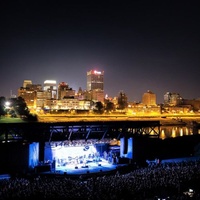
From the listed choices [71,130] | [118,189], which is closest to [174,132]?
[71,130]

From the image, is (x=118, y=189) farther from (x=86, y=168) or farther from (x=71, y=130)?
(x=71, y=130)

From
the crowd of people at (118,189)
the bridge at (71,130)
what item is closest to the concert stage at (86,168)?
the bridge at (71,130)

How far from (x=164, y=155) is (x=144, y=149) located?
417cm

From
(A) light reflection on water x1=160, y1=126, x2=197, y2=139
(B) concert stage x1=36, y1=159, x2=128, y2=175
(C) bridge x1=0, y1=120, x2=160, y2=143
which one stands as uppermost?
(C) bridge x1=0, y1=120, x2=160, y2=143

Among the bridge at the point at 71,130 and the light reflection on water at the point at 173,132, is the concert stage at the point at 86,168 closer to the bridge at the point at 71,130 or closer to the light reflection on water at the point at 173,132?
the bridge at the point at 71,130

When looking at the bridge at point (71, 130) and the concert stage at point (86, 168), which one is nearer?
the concert stage at point (86, 168)

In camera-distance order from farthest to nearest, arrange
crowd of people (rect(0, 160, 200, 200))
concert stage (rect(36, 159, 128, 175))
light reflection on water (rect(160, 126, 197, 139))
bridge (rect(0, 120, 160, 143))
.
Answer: light reflection on water (rect(160, 126, 197, 139)), bridge (rect(0, 120, 160, 143)), concert stage (rect(36, 159, 128, 175)), crowd of people (rect(0, 160, 200, 200))

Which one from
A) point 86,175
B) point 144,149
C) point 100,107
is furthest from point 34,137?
point 100,107

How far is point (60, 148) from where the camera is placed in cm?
3073

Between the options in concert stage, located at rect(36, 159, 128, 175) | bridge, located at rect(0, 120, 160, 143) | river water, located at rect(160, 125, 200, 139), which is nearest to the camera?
concert stage, located at rect(36, 159, 128, 175)

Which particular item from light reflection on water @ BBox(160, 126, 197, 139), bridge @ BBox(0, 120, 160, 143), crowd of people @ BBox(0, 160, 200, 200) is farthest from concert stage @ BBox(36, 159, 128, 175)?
light reflection on water @ BBox(160, 126, 197, 139)

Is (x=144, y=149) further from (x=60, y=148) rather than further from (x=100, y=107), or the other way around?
(x=100, y=107)

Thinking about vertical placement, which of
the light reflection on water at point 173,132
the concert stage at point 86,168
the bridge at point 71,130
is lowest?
the concert stage at point 86,168

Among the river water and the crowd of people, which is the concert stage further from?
the river water
